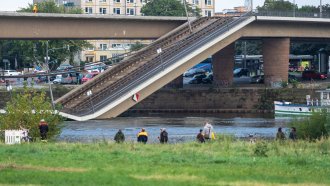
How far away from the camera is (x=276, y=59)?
106 m

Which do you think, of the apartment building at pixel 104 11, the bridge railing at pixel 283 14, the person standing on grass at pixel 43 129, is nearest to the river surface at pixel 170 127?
the person standing on grass at pixel 43 129

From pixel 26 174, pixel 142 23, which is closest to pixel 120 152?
pixel 26 174

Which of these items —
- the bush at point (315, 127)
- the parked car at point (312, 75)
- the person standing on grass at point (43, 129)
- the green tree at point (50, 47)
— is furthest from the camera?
the green tree at point (50, 47)

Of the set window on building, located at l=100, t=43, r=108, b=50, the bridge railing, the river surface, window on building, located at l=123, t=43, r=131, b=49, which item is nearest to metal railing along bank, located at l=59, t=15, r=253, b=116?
the river surface

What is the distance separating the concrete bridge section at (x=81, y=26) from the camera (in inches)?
3396

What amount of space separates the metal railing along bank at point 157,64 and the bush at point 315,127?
1063 inches

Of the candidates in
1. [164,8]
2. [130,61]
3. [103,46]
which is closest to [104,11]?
[103,46]

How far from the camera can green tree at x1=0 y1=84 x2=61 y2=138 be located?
5572cm

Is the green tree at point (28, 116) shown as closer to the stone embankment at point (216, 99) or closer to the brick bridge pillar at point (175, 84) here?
the stone embankment at point (216, 99)

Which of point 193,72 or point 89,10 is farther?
point 89,10

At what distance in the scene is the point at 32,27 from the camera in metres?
87.1

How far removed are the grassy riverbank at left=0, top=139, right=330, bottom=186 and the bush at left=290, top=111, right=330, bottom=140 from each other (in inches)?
436

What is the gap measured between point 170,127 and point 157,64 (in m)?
10.6

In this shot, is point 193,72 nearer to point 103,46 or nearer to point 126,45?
point 103,46
